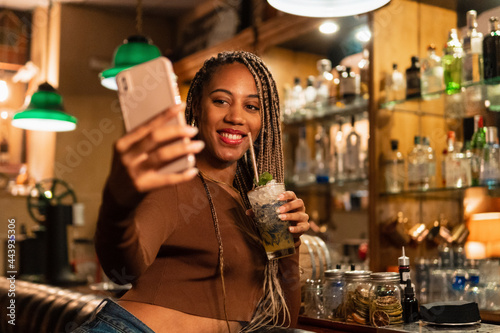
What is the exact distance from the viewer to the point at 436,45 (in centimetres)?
283

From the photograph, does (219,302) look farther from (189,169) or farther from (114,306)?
(189,169)

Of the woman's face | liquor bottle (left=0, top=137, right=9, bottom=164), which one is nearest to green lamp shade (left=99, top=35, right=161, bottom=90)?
the woman's face

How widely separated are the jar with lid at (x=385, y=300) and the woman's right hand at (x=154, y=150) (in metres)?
0.85

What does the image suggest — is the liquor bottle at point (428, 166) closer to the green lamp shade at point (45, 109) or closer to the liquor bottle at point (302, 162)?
the liquor bottle at point (302, 162)

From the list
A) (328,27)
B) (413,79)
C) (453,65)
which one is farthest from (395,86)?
(328,27)

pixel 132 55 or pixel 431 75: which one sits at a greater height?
pixel 132 55

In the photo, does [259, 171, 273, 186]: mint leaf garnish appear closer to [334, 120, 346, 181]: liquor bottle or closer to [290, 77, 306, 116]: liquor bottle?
[334, 120, 346, 181]: liquor bottle

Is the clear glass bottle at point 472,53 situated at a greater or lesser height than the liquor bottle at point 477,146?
greater

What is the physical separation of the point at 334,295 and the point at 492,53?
4.50 feet

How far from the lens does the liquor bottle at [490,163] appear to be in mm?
2322

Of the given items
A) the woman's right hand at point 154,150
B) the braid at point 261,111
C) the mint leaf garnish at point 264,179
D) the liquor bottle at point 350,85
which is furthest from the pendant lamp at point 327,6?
the liquor bottle at point 350,85

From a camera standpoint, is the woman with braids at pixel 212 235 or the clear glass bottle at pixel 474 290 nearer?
the woman with braids at pixel 212 235

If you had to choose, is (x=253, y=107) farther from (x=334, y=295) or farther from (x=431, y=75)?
(x=431, y=75)

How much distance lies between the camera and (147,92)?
0.82 meters
